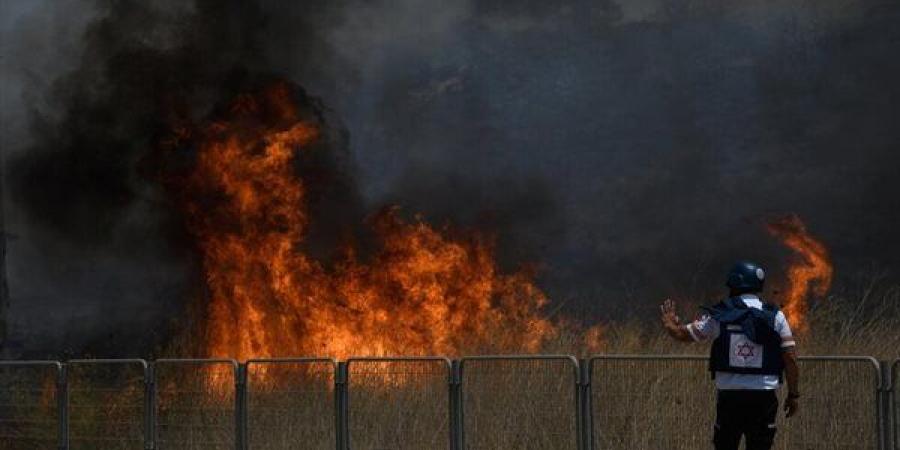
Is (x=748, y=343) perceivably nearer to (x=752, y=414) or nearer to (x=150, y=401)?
(x=752, y=414)

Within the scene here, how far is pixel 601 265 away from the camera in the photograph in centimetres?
4228

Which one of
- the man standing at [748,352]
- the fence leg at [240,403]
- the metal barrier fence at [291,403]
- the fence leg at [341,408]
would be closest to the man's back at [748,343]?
the man standing at [748,352]

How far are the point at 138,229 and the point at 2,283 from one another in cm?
541

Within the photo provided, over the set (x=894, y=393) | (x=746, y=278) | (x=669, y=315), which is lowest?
(x=894, y=393)

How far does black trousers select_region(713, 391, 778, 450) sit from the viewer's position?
40.0 ft

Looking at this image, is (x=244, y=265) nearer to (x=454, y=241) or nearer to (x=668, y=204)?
(x=454, y=241)

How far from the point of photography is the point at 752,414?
12.2m

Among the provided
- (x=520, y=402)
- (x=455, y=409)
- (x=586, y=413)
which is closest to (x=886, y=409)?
(x=586, y=413)

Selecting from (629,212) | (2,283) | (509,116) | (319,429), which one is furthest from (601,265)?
(319,429)

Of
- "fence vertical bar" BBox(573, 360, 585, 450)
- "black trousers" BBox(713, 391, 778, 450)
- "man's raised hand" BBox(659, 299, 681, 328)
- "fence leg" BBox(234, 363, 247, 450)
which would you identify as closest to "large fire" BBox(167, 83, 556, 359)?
"fence leg" BBox(234, 363, 247, 450)

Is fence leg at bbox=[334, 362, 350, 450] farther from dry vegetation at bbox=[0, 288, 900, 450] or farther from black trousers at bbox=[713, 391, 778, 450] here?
black trousers at bbox=[713, 391, 778, 450]

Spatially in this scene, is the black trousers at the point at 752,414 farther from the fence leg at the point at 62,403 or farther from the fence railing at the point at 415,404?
the fence leg at the point at 62,403

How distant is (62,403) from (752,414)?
31.2 feet

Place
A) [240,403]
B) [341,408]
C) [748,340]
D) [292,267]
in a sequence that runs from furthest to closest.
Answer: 1. [292,267]
2. [240,403]
3. [341,408]
4. [748,340]
